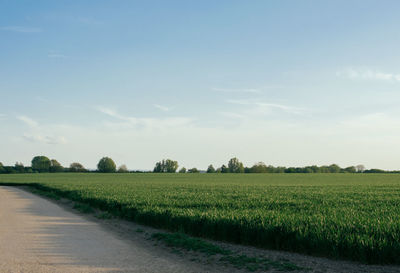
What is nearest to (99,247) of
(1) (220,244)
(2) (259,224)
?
(1) (220,244)

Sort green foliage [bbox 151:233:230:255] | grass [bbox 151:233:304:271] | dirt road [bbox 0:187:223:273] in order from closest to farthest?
1. dirt road [bbox 0:187:223:273]
2. grass [bbox 151:233:304:271]
3. green foliage [bbox 151:233:230:255]

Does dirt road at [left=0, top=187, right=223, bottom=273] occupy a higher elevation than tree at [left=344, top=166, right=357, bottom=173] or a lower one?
lower

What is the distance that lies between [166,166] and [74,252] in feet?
561

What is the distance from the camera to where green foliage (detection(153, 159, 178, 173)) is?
176250 mm

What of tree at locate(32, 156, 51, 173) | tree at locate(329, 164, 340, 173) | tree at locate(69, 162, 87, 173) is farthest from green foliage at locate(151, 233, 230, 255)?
tree at locate(329, 164, 340, 173)

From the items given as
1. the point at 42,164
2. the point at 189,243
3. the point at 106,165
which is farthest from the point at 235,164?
the point at 189,243

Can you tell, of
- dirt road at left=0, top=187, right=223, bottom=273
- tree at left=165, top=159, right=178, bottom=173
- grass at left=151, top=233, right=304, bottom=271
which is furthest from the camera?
tree at left=165, top=159, right=178, bottom=173

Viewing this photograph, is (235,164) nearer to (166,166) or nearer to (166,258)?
(166,166)

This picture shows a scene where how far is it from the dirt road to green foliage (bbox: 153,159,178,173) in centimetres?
16068

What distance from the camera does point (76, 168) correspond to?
174125mm

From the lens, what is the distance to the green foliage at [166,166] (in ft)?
578

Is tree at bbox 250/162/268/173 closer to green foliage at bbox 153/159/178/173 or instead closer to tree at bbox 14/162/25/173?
green foliage at bbox 153/159/178/173

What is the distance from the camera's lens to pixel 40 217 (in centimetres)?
1980

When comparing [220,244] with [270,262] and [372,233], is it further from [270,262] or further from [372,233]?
[372,233]
